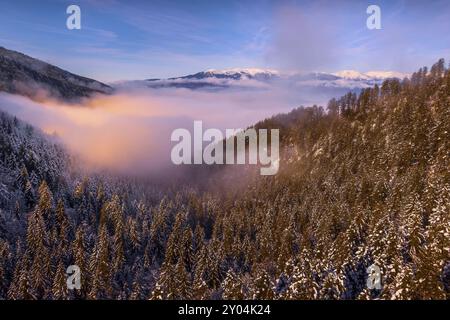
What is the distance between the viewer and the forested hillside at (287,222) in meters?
56.0

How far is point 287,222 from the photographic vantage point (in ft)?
351

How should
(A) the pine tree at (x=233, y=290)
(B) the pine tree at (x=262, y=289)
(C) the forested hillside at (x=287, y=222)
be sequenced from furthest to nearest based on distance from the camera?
1. (C) the forested hillside at (x=287, y=222)
2. (B) the pine tree at (x=262, y=289)
3. (A) the pine tree at (x=233, y=290)

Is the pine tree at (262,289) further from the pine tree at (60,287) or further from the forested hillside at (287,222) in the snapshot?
the pine tree at (60,287)

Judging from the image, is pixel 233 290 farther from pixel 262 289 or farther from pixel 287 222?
pixel 287 222

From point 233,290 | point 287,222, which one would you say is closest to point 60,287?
point 233,290

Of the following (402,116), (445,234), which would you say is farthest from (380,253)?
(402,116)

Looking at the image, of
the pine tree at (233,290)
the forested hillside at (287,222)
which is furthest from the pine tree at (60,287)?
the pine tree at (233,290)

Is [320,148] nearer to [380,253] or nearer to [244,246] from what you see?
[244,246]

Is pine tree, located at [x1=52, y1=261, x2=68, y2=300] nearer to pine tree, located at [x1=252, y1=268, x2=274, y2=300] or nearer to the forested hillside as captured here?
the forested hillside

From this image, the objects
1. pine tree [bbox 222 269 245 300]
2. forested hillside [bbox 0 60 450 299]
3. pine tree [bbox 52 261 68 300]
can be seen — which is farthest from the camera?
pine tree [bbox 52 261 68 300]

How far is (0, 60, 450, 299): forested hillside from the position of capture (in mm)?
56031

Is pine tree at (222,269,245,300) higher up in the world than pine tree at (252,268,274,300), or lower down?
higher up

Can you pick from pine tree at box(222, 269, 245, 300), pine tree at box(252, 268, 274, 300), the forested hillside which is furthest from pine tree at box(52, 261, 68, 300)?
pine tree at box(252, 268, 274, 300)

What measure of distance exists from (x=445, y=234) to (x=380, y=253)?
10.7 m
